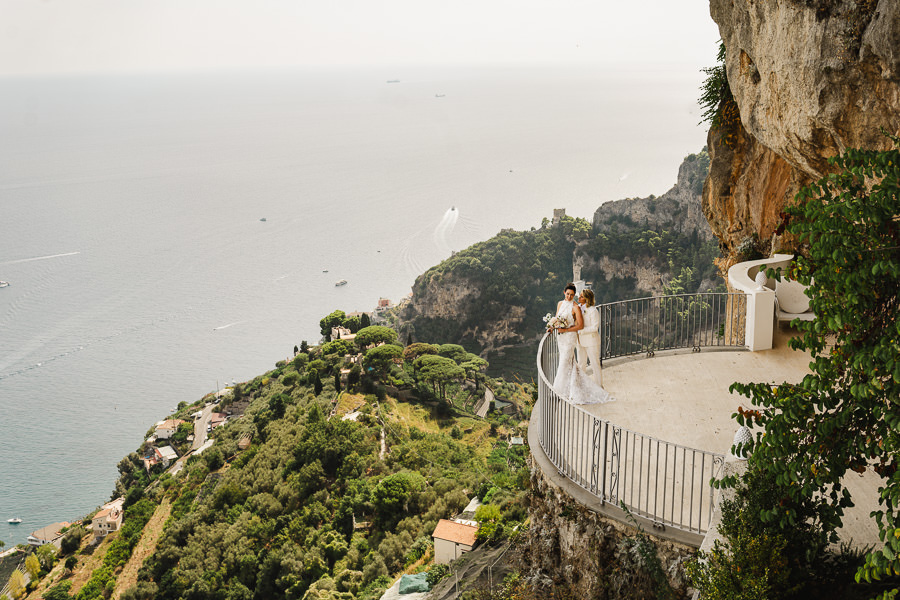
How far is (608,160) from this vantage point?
164750 millimetres

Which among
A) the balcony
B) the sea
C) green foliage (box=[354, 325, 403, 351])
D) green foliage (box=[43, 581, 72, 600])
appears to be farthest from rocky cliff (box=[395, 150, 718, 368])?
the balcony

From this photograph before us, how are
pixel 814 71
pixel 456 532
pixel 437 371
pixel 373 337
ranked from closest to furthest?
1. pixel 814 71
2. pixel 456 532
3. pixel 437 371
4. pixel 373 337

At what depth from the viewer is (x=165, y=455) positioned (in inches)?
2275

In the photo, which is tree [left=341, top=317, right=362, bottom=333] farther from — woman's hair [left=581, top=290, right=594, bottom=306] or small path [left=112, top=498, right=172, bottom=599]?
woman's hair [left=581, top=290, right=594, bottom=306]

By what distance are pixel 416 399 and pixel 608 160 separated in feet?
424

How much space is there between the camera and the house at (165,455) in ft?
187

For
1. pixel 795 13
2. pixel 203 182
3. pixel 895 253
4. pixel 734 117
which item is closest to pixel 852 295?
pixel 895 253

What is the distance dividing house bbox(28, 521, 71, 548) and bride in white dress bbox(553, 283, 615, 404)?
4973 centimetres

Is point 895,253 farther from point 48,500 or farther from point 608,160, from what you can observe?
point 608,160

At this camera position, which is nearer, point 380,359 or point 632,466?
point 632,466

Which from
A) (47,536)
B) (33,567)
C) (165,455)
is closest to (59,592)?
(33,567)

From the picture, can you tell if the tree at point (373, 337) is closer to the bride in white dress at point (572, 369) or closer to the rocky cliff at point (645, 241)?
the rocky cliff at point (645, 241)

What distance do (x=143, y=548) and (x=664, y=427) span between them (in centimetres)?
3677

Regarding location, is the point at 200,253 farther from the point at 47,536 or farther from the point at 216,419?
the point at 47,536
